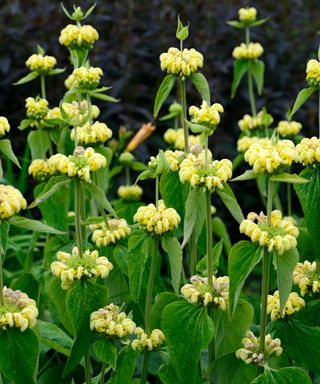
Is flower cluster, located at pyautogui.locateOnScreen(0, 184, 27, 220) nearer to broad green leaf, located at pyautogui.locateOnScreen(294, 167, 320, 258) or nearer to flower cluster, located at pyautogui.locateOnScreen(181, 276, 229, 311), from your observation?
flower cluster, located at pyautogui.locateOnScreen(181, 276, 229, 311)

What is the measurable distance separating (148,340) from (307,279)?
42cm

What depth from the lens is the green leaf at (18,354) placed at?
5.71ft

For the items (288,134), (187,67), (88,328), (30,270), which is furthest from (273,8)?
(88,328)

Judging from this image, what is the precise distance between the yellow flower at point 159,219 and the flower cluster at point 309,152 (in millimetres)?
320

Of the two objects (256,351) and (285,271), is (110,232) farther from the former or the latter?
(285,271)

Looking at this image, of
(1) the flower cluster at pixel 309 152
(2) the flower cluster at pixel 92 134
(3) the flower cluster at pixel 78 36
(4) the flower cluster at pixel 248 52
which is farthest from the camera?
(4) the flower cluster at pixel 248 52

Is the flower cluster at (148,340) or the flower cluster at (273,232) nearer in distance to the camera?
the flower cluster at (273,232)

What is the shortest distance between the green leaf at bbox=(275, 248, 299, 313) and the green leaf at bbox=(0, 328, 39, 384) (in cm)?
51

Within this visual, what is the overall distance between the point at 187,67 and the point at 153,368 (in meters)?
1.09

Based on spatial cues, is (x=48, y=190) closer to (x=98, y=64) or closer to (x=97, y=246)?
(x=97, y=246)

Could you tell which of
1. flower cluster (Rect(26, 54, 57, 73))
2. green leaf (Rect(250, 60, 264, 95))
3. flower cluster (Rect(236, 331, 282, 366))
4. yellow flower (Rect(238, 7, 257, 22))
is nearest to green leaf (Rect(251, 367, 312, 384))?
flower cluster (Rect(236, 331, 282, 366))

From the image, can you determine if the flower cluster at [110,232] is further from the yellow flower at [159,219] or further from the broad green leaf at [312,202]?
the broad green leaf at [312,202]

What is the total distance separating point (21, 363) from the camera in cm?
175

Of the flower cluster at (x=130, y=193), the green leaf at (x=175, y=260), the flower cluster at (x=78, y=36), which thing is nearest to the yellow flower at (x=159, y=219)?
the green leaf at (x=175, y=260)
